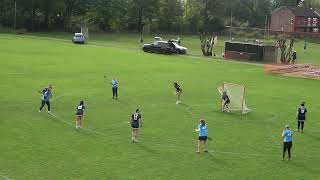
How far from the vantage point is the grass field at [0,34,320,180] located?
68.9ft

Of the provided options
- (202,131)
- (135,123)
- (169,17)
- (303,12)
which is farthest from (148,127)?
(303,12)

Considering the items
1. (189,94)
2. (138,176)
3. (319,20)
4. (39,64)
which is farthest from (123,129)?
(319,20)

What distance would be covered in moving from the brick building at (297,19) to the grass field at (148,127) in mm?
96976

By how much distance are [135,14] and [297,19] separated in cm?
4777

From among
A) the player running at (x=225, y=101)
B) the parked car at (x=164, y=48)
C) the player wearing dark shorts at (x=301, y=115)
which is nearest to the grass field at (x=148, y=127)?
the player wearing dark shorts at (x=301, y=115)

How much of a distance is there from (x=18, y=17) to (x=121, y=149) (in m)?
87.7

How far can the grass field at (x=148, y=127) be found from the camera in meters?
21.0

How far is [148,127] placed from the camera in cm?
2805

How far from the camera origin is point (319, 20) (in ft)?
481

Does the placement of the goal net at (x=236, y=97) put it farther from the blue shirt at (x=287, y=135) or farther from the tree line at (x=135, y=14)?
the tree line at (x=135, y=14)

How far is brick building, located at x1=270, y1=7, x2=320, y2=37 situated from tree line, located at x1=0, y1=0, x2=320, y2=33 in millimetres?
7663

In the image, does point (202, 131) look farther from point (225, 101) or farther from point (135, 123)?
point (225, 101)

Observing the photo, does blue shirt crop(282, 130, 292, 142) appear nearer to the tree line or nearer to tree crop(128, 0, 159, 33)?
the tree line

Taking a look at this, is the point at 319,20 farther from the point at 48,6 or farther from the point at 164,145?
the point at 164,145
